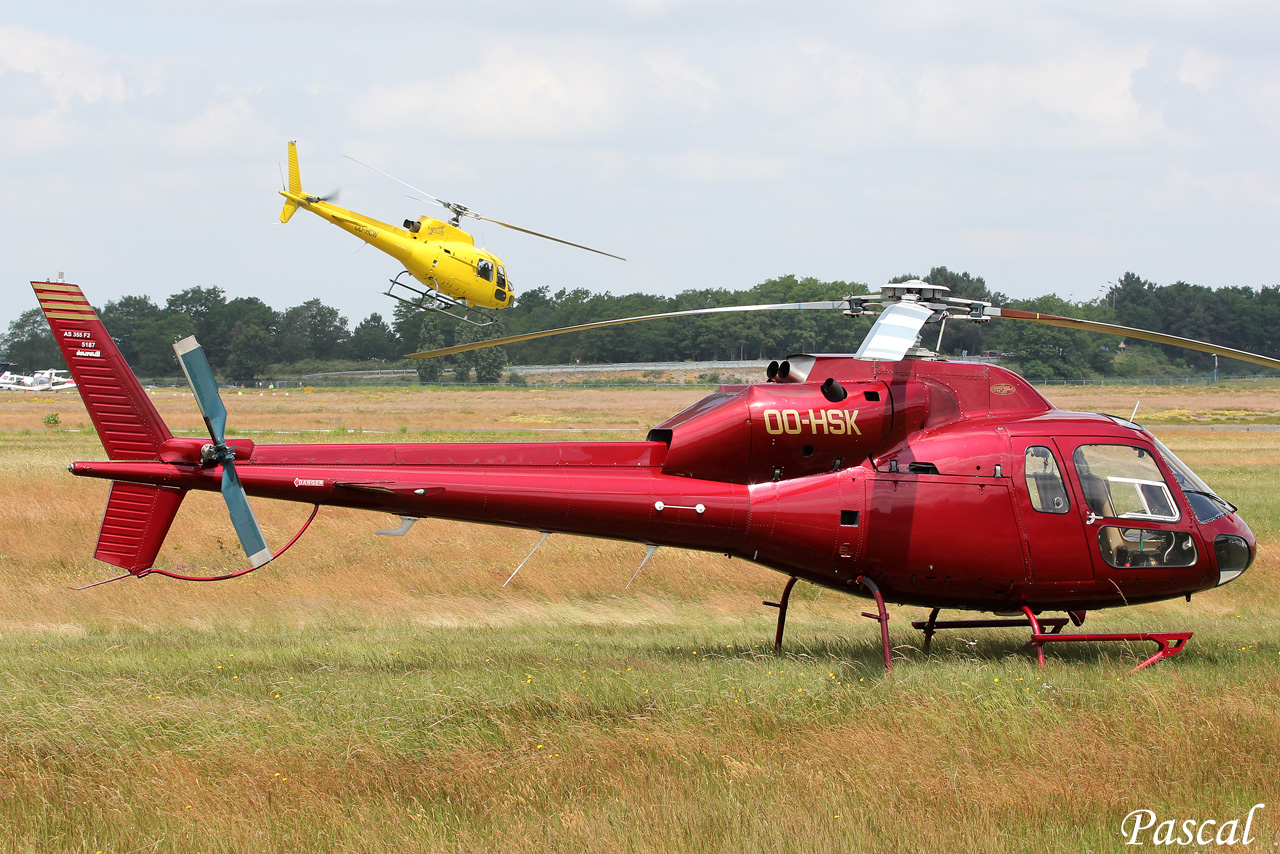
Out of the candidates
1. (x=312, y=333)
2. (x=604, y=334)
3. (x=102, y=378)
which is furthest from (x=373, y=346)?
(x=102, y=378)

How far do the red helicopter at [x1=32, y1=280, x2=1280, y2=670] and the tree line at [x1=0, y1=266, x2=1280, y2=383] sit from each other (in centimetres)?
5888

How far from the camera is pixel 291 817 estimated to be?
7.22m

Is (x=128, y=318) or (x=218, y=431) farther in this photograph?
(x=128, y=318)

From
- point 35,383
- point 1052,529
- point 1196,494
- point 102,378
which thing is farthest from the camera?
point 35,383

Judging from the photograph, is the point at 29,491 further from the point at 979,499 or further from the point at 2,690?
the point at 979,499

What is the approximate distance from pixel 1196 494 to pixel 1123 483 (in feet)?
3.20

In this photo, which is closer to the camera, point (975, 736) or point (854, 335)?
point (975, 736)

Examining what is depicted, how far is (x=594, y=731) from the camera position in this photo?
8469mm

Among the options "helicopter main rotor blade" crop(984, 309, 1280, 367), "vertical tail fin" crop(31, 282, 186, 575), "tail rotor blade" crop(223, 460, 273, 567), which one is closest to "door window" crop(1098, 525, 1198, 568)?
"helicopter main rotor blade" crop(984, 309, 1280, 367)

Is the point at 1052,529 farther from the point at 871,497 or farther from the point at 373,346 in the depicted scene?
the point at 373,346

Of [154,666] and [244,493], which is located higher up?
[244,493]

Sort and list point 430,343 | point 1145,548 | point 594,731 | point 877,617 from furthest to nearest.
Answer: point 430,343
point 1145,548
point 877,617
point 594,731

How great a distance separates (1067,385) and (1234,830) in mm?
94835

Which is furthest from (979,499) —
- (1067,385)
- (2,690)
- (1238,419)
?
(1067,385)
